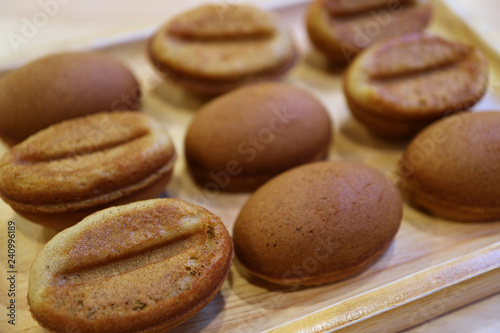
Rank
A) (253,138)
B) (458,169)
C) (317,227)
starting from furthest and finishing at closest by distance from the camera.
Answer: (253,138) < (458,169) < (317,227)

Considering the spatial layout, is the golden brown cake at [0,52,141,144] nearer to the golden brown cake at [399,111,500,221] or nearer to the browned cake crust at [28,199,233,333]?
the browned cake crust at [28,199,233,333]

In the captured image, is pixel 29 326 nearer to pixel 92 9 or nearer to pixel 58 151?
pixel 58 151

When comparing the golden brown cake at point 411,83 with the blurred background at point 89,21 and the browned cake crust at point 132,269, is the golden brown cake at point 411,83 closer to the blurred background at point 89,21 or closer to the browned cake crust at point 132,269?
the blurred background at point 89,21

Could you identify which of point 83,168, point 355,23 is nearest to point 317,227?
point 83,168

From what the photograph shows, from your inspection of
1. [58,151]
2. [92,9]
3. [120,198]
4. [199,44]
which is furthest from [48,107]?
[92,9]

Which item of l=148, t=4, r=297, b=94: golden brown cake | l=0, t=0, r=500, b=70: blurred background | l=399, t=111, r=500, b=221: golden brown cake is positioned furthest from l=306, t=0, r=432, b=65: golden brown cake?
l=399, t=111, r=500, b=221: golden brown cake

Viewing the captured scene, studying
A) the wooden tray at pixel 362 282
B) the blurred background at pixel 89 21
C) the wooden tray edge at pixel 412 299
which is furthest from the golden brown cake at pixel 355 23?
the wooden tray edge at pixel 412 299

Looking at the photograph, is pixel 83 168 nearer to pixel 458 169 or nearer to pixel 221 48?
pixel 221 48
